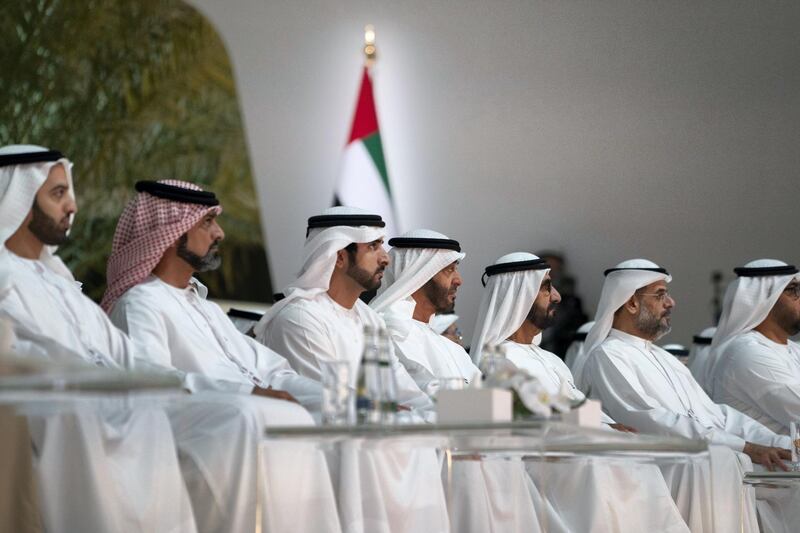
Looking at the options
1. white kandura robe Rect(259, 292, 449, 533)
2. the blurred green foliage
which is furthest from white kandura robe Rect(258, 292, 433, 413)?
the blurred green foliage

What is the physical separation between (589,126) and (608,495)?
675 centimetres

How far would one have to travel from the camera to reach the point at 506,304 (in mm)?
7859

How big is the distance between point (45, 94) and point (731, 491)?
226 inches

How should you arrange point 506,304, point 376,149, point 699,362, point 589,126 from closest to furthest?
point 506,304
point 699,362
point 376,149
point 589,126

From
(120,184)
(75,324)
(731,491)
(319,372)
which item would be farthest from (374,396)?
(120,184)

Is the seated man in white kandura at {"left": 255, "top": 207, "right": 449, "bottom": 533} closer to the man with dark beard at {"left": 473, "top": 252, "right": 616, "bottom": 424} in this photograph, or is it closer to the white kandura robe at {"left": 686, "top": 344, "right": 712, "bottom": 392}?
the man with dark beard at {"left": 473, "top": 252, "right": 616, "bottom": 424}

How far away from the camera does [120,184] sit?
10445 millimetres

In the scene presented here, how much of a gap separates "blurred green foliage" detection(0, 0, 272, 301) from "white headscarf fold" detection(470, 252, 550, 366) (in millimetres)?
3319

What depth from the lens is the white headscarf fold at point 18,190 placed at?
17.0 ft

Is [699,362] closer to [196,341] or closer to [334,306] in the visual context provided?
[334,306]

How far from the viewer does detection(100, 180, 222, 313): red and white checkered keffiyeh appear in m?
5.77

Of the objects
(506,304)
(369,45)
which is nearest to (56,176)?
(506,304)

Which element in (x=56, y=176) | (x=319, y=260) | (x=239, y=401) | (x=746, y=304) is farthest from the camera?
(x=746, y=304)

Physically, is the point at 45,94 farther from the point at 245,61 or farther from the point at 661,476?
the point at 661,476
